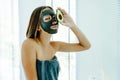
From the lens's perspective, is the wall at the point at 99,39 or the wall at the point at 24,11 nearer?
the wall at the point at 24,11

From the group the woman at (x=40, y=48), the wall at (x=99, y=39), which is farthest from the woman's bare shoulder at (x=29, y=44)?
the wall at (x=99, y=39)

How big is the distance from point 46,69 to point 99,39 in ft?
3.36

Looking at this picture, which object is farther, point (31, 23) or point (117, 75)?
point (117, 75)

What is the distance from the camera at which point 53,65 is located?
1105 mm

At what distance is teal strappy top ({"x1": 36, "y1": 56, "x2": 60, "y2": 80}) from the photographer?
1.07m

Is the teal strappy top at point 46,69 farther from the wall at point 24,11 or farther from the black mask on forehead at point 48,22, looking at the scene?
the wall at point 24,11

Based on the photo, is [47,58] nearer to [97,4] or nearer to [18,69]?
[18,69]

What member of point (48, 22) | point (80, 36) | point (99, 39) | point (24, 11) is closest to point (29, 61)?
point (48, 22)

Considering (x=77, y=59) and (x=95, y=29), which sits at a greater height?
(x=95, y=29)

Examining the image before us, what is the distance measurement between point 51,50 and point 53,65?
0.28ft

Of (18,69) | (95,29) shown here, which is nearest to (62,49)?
(18,69)

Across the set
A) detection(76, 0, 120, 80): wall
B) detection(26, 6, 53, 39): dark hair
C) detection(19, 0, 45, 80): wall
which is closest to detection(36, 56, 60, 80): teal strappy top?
detection(26, 6, 53, 39): dark hair

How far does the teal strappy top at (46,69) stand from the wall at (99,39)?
0.93 metres

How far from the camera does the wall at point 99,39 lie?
1.99m
